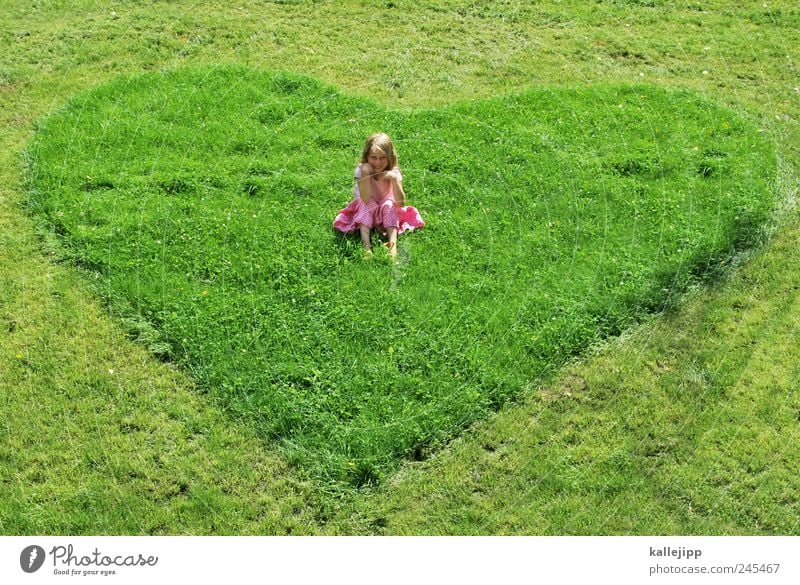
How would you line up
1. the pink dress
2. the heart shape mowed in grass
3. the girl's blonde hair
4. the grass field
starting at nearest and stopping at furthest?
the grass field < the heart shape mowed in grass < the girl's blonde hair < the pink dress

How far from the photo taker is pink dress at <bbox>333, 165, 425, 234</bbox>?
27.7 feet

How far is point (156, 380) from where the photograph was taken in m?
7.14

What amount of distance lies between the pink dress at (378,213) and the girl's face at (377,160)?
12cm

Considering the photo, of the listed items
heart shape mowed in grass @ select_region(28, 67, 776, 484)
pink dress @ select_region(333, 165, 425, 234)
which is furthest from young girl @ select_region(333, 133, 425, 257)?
heart shape mowed in grass @ select_region(28, 67, 776, 484)

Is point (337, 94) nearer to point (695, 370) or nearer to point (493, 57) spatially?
point (493, 57)

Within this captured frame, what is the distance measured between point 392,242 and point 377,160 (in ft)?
2.72

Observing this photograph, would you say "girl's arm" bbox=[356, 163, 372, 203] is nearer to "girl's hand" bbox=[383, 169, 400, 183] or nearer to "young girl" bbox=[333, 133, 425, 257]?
"young girl" bbox=[333, 133, 425, 257]

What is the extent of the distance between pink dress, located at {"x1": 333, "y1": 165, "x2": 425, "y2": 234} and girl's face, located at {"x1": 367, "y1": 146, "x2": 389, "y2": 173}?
0.12 metres

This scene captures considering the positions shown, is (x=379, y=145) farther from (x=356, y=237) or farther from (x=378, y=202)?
(x=356, y=237)

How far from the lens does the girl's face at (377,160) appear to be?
328 inches

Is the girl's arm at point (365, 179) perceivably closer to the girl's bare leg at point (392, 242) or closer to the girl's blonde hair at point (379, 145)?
the girl's blonde hair at point (379, 145)

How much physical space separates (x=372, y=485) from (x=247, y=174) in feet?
14.1

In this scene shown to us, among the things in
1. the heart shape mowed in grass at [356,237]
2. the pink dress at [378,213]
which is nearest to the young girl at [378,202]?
the pink dress at [378,213]
